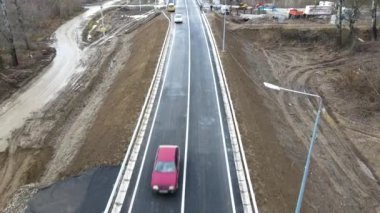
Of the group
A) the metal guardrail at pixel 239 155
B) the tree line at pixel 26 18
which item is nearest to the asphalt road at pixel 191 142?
the metal guardrail at pixel 239 155

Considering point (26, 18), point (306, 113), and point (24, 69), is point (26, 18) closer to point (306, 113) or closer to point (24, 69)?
point (24, 69)

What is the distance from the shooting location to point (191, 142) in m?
25.4

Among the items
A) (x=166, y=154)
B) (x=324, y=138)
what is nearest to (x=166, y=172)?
(x=166, y=154)

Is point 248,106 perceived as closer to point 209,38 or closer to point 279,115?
point 279,115

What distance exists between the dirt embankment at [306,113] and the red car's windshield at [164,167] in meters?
4.92

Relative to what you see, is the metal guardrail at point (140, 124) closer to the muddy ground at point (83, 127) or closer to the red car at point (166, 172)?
the muddy ground at point (83, 127)

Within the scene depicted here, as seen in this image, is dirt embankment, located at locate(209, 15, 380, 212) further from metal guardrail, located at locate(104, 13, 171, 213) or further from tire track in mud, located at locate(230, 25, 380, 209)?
metal guardrail, located at locate(104, 13, 171, 213)

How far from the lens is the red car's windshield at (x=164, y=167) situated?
67.0ft

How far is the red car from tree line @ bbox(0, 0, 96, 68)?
109 feet

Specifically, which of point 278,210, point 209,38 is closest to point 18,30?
point 209,38

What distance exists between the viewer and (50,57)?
53.4 m

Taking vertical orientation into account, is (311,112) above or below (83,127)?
below

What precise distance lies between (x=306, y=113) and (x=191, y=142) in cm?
1523

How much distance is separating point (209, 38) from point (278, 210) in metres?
32.6
